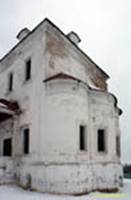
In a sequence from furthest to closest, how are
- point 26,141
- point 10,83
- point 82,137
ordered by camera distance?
A: point 10,83 < point 26,141 < point 82,137

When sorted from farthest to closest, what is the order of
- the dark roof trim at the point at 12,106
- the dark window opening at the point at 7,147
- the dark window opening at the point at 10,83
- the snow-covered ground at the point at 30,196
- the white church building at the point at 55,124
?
the dark window opening at the point at 10,83
the dark window opening at the point at 7,147
the dark roof trim at the point at 12,106
the white church building at the point at 55,124
the snow-covered ground at the point at 30,196

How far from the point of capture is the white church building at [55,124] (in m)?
16.0

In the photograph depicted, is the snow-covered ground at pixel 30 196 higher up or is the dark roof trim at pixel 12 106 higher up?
the dark roof trim at pixel 12 106

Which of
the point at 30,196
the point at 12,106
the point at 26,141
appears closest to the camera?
the point at 30,196

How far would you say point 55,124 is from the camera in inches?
643

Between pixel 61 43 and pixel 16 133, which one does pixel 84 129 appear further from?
pixel 61 43

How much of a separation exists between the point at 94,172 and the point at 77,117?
3570 mm

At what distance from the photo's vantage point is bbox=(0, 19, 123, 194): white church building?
16.0 metres

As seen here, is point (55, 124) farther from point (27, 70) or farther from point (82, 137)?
point (27, 70)

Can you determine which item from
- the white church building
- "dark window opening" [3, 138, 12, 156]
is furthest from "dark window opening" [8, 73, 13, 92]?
"dark window opening" [3, 138, 12, 156]

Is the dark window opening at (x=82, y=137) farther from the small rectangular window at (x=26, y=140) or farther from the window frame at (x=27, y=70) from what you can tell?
the window frame at (x=27, y=70)

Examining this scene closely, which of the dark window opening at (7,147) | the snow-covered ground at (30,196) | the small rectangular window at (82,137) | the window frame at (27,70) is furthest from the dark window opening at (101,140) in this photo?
the dark window opening at (7,147)

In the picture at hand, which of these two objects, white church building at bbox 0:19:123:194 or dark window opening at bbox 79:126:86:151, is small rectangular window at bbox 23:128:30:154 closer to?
white church building at bbox 0:19:123:194

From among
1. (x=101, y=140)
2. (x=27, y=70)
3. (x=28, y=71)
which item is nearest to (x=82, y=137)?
(x=101, y=140)
